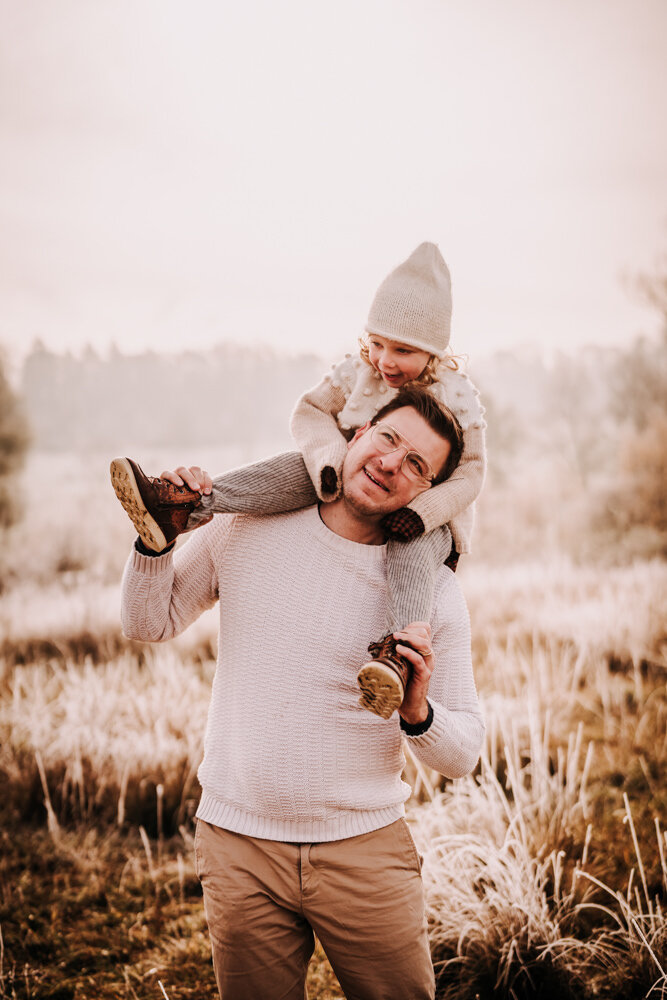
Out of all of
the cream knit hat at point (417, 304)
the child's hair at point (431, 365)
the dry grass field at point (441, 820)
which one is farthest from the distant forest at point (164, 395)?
the child's hair at point (431, 365)

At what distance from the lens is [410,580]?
6.64 ft

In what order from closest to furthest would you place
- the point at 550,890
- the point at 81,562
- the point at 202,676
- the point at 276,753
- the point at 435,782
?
the point at 276,753 < the point at 550,890 < the point at 435,782 < the point at 202,676 < the point at 81,562

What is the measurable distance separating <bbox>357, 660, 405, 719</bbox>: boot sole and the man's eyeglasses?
625 mm

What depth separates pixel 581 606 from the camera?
7.65 metres

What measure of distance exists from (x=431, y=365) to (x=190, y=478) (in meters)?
1.14

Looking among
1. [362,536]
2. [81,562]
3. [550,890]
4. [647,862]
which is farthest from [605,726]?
A: [81,562]

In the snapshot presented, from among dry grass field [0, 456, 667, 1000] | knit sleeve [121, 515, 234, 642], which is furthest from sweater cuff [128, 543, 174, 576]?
dry grass field [0, 456, 667, 1000]

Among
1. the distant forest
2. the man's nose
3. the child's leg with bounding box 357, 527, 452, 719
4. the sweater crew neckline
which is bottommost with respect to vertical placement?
the child's leg with bounding box 357, 527, 452, 719

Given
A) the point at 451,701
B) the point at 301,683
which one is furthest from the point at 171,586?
the point at 451,701

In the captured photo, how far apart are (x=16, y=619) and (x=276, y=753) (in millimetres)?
6251

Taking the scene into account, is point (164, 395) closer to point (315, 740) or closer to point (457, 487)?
point (457, 487)

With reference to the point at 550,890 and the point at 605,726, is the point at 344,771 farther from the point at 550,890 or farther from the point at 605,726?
the point at 605,726

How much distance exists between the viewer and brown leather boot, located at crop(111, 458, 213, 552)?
6.20 ft

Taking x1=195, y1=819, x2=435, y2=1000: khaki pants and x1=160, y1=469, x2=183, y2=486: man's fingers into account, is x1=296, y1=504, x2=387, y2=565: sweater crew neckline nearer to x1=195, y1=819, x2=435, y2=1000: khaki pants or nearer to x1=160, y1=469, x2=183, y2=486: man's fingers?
x1=160, y1=469, x2=183, y2=486: man's fingers
